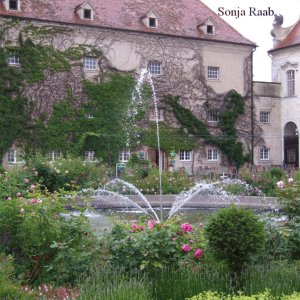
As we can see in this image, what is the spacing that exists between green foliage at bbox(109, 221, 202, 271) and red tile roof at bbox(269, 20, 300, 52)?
29252 mm

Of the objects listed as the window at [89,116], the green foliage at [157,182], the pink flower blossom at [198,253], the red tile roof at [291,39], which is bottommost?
the pink flower blossom at [198,253]

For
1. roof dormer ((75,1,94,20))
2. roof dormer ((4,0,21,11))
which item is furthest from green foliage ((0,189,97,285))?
roof dormer ((75,1,94,20))

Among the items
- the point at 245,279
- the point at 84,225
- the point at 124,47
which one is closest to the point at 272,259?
the point at 245,279

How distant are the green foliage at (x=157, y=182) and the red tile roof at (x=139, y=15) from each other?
11097 mm

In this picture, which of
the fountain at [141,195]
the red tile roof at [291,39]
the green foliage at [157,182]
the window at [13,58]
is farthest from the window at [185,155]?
the fountain at [141,195]

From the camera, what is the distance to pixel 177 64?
1228 inches

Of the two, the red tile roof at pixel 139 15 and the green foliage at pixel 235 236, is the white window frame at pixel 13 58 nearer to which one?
the red tile roof at pixel 139 15

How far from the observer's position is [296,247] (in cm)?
720

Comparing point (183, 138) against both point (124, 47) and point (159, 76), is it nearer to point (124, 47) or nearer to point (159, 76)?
point (159, 76)

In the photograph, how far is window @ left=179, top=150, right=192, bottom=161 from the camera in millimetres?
31094

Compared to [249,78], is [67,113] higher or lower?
lower

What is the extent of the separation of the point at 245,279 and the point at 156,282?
95 cm

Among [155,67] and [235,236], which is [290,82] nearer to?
[155,67]

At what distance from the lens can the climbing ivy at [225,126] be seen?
3119 cm
